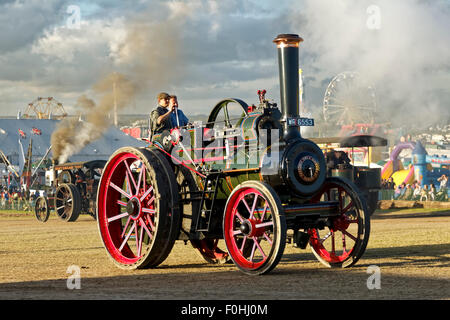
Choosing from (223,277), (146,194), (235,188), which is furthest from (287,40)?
(223,277)

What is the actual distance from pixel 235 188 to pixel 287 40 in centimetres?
238

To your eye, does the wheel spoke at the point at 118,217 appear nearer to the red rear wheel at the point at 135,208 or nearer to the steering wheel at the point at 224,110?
the red rear wheel at the point at 135,208

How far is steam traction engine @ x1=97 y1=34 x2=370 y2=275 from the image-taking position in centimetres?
866

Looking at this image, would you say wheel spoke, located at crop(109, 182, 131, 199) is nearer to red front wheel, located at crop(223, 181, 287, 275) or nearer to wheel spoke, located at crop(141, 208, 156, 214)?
wheel spoke, located at crop(141, 208, 156, 214)

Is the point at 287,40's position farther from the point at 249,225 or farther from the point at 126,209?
the point at 126,209

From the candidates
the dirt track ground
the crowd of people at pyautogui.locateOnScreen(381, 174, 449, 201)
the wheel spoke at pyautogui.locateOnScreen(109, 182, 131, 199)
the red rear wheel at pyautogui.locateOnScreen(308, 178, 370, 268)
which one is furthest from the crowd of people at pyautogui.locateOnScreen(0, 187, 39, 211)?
the red rear wheel at pyautogui.locateOnScreen(308, 178, 370, 268)

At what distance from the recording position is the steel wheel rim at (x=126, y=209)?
30.6 feet

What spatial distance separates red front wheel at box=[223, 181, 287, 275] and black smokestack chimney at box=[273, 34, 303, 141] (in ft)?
4.55

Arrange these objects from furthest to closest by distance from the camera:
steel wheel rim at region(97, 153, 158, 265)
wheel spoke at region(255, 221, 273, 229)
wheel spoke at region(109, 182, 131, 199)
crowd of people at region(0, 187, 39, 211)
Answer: crowd of people at region(0, 187, 39, 211) < wheel spoke at region(109, 182, 131, 199) < steel wheel rim at region(97, 153, 158, 265) < wheel spoke at region(255, 221, 273, 229)

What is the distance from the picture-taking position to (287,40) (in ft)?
31.1

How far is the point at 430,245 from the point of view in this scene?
39.2ft

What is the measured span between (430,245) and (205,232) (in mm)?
4897
